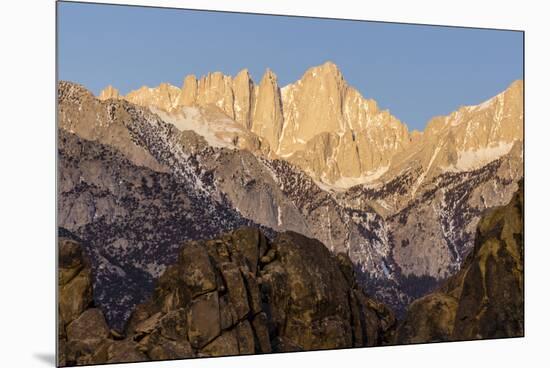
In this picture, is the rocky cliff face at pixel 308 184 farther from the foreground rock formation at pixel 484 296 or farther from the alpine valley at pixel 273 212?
the foreground rock formation at pixel 484 296

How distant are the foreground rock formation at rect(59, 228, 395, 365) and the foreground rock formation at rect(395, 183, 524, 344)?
60 centimetres

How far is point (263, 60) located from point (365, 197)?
7.94 ft

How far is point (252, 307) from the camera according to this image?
17.4 m

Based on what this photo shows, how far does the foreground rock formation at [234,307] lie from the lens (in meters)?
16.5

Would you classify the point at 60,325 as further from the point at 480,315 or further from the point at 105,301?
the point at 480,315

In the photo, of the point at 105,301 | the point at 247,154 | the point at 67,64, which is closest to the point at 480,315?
the point at 247,154

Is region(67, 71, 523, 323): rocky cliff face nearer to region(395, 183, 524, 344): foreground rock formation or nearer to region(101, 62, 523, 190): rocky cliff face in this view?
region(101, 62, 523, 190): rocky cliff face

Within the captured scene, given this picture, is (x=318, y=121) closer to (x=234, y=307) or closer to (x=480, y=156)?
(x=480, y=156)

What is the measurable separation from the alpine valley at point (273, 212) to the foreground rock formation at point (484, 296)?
0.09 feet

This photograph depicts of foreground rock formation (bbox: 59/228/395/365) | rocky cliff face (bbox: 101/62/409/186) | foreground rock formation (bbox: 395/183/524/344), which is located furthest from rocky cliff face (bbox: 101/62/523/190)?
foreground rock formation (bbox: 59/228/395/365)

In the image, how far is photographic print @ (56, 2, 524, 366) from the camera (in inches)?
659

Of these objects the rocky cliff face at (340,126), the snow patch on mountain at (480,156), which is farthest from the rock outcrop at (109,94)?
the snow patch on mountain at (480,156)

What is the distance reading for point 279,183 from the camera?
18.0m

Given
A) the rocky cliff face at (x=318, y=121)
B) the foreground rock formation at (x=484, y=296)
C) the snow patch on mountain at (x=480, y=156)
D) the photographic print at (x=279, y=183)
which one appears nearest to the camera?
the photographic print at (x=279, y=183)
